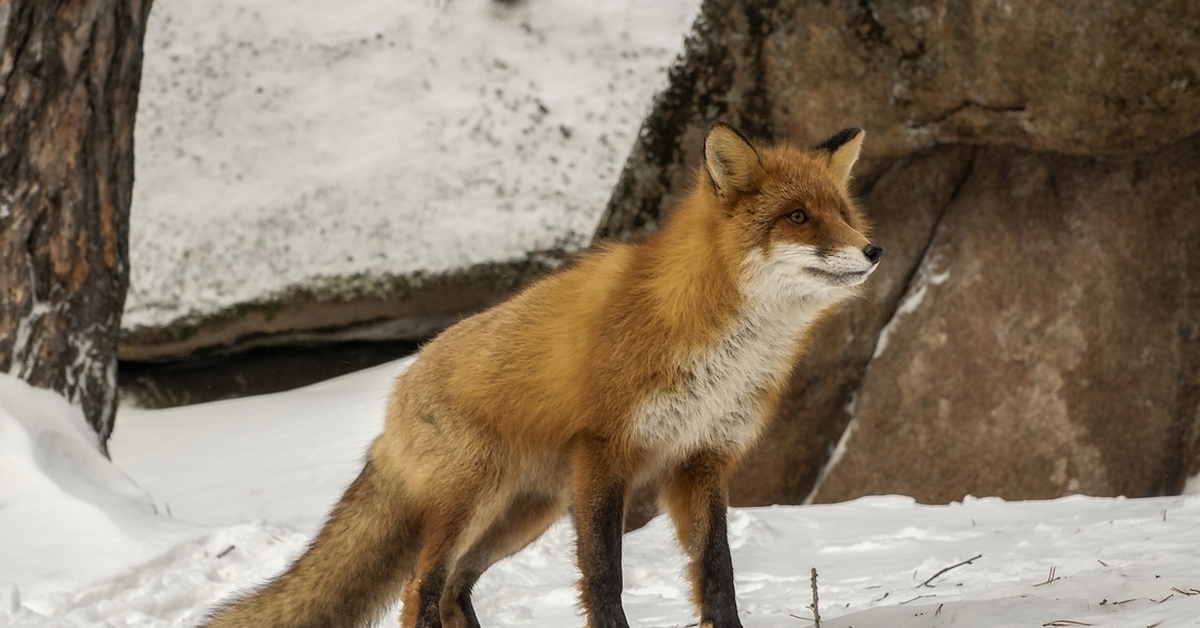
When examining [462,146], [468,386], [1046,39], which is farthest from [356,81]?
[468,386]

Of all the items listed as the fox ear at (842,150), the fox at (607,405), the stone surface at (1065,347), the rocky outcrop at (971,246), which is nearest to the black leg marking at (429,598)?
the fox at (607,405)

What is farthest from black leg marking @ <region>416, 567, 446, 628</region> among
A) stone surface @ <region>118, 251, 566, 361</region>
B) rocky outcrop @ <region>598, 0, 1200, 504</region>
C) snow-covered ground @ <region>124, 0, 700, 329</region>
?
snow-covered ground @ <region>124, 0, 700, 329</region>

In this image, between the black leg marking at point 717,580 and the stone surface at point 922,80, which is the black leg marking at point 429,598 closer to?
the black leg marking at point 717,580

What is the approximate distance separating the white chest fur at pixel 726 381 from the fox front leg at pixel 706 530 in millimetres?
119

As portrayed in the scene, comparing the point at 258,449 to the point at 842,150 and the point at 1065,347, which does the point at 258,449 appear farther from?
the point at 1065,347

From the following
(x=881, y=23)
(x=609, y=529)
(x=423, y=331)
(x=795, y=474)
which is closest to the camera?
(x=609, y=529)

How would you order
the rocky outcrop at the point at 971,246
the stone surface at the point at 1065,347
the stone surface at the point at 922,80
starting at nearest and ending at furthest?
the stone surface at the point at 922,80, the rocky outcrop at the point at 971,246, the stone surface at the point at 1065,347

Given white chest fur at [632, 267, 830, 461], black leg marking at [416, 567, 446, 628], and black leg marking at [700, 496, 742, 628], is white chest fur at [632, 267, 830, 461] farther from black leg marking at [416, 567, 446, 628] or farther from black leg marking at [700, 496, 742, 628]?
black leg marking at [416, 567, 446, 628]

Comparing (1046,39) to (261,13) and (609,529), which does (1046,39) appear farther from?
(261,13)

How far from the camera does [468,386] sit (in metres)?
3.71

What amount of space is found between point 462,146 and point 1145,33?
493 centimetres

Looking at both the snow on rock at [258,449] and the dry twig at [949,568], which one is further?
the snow on rock at [258,449]

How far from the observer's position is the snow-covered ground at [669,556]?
3695 mm

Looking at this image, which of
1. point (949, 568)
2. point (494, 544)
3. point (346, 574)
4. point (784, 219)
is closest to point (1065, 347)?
point (949, 568)
